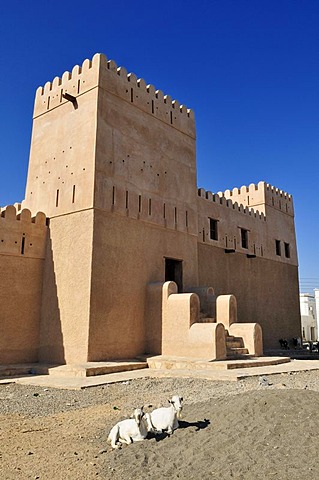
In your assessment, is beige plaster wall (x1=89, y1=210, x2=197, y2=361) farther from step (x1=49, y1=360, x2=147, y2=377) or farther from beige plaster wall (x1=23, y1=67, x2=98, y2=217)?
beige plaster wall (x1=23, y1=67, x2=98, y2=217)

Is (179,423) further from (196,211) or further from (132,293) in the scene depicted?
(196,211)

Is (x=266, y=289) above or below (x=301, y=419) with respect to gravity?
above

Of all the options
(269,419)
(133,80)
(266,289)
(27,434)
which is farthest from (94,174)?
(266,289)

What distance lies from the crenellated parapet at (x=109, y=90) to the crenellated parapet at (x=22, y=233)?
362 cm

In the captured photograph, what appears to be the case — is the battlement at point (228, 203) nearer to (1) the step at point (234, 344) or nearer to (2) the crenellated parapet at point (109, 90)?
(2) the crenellated parapet at point (109, 90)

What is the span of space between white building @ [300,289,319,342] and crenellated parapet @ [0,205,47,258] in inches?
1138

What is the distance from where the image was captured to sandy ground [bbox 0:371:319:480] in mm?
3271

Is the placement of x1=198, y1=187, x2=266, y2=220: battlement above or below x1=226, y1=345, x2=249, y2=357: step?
above

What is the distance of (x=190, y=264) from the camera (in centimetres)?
1327

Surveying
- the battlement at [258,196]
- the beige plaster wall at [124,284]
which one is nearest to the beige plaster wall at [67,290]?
the beige plaster wall at [124,284]

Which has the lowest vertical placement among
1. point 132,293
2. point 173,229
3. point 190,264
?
point 132,293

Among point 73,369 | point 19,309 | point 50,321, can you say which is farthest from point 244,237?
point 73,369

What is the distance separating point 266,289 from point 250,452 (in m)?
15.0

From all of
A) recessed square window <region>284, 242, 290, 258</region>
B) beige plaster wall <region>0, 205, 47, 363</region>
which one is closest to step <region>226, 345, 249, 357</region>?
beige plaster wall <region>0, 205, 47, 363</region>
